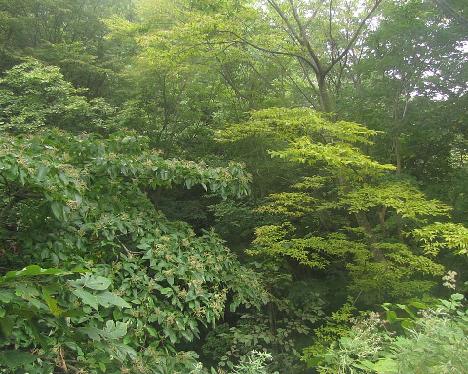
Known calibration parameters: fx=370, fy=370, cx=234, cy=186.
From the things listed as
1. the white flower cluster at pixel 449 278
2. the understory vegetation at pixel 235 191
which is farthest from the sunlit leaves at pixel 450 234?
the white flower cluster at pixel 449 278

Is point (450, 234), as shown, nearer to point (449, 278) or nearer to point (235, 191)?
point (449, 278)

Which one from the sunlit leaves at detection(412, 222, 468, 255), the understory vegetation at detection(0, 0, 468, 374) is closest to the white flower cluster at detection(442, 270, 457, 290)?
the understory vegetation at detection(0, 0, 468, 374)

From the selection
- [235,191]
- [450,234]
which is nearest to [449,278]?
[450,234]

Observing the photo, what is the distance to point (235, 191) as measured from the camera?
3482 mm

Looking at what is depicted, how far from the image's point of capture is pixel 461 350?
5.62ft

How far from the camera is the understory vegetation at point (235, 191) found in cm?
203

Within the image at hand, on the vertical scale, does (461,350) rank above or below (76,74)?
below

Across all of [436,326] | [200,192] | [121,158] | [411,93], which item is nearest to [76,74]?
[200,192]

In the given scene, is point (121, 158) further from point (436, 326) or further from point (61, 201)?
point (436, 326)

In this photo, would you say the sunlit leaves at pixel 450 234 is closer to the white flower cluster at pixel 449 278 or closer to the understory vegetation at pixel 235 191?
the understory vegetation at pixel 235 191

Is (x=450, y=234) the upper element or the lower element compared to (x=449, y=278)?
upper

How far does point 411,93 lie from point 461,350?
552 cm

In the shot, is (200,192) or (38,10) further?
(38,10)

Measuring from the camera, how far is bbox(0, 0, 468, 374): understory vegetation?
203cm
